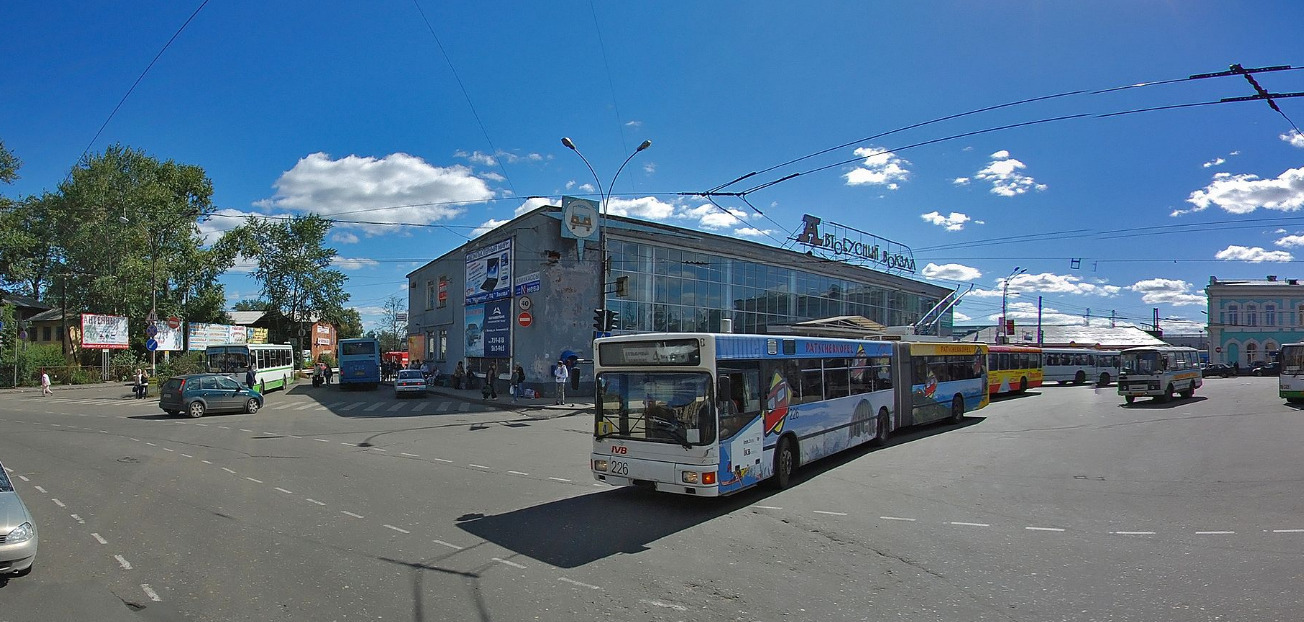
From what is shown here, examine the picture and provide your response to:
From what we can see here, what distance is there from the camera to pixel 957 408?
65.9ft

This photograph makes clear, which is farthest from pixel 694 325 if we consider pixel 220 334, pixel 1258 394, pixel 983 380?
pixel 220 334

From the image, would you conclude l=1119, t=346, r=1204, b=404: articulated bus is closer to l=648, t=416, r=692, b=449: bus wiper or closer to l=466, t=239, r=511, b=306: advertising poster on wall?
l=648, t=416, r=692, b=449: bus wiper

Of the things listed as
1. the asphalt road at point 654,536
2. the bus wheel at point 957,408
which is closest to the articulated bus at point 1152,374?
the bus wheel at point 957,408

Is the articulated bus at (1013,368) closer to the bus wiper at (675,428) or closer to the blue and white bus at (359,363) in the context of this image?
the bus wiper at (675,428)

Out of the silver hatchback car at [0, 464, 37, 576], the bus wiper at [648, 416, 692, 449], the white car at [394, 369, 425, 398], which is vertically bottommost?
the white car at [394, 369, 425, 398]

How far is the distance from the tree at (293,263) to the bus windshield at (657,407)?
214 ft

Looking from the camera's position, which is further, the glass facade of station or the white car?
the glass facade of station

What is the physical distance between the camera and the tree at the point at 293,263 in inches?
2601

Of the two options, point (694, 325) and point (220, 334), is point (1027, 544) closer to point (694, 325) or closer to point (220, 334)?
point (694, 325)

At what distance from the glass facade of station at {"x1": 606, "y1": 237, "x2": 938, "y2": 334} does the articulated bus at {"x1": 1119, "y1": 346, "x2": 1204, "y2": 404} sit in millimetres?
13975

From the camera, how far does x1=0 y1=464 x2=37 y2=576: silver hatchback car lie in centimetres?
557

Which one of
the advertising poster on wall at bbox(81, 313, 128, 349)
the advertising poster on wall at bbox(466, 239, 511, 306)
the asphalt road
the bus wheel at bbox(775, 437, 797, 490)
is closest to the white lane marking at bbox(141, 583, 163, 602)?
the asphalt road

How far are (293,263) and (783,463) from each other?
6825cm

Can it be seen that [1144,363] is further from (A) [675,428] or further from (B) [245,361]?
(B) [245,361]
